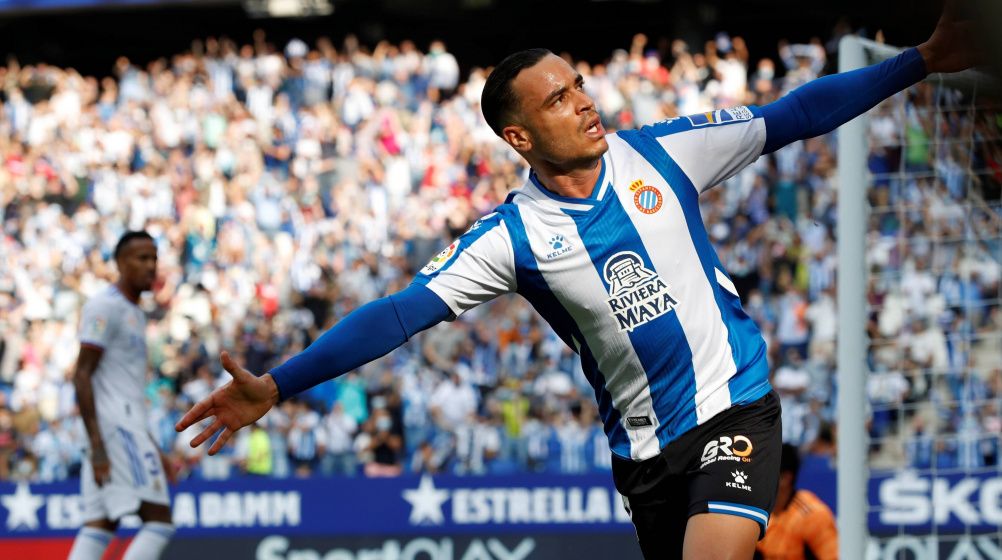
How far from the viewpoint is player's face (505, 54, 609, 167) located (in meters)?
3.96

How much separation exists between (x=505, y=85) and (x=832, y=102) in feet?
3.18

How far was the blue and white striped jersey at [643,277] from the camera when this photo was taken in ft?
12.6

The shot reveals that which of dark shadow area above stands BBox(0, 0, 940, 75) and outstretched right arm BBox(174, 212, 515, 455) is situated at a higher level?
dark shadow area above stands BBox(0, 0, 940, 75)

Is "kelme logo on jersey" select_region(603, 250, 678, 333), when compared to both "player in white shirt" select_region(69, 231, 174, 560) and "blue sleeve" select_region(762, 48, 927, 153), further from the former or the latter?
"player in white shirt" select_region(69, 231, 174, 560)

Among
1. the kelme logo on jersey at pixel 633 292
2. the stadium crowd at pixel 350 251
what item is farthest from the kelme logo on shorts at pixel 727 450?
the stadium crowd at pixel 350 251

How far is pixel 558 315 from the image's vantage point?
4000 millimetres

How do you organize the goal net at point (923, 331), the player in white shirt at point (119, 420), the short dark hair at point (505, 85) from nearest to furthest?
the short dark hair at point (505, 85)
the goal net at point (923, 331)
the player in white shirt at point (119, 420)

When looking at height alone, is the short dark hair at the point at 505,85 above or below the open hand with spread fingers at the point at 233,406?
above

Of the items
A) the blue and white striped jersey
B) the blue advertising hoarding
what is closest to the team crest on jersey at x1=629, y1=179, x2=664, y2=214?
the blue and white striped jersey

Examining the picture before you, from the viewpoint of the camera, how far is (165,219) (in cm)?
2053

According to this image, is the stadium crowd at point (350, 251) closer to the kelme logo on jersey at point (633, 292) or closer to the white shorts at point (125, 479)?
the white shorts at point (125, 479)

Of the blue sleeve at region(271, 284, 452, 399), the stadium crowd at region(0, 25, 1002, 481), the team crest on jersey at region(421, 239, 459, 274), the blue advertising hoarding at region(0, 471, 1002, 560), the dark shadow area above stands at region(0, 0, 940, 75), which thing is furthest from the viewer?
the dark shadow area above stands at region(0, 0, 940, 75)

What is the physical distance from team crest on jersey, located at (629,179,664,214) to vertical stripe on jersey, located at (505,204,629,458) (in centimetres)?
34

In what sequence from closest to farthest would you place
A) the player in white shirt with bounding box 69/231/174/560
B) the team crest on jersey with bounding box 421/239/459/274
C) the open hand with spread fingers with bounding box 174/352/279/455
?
the open hand with spread fingers with bounding box 174/352/279/455 < the team crest on jersey with bounding box 421/239/459/274 < the player in white shirt with bounding box 69/231/174/560
